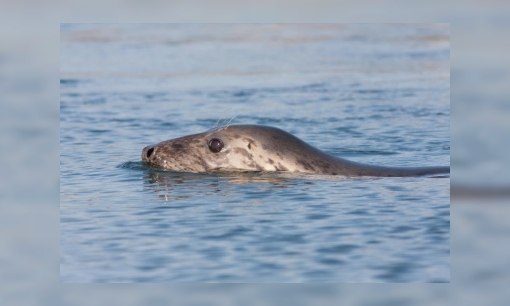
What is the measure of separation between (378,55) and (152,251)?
1662 cm

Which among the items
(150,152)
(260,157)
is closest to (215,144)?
(260,157)

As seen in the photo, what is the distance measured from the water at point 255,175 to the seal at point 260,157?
0.67 feet

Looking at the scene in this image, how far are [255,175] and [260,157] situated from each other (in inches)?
8.8

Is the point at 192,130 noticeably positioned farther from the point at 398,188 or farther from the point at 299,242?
the point at 299,242

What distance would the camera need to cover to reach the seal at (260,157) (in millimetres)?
10992

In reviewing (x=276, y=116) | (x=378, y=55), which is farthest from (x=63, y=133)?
(x=378, y=55)

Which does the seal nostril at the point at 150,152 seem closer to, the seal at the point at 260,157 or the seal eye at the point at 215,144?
the seal at the point at 260,157

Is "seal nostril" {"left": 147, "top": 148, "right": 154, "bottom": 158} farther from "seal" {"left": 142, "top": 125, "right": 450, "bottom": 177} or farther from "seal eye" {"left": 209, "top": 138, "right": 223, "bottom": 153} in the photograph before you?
"seal eye" {"left": 209, "top": 138, "right": 223, "bottom": 153}

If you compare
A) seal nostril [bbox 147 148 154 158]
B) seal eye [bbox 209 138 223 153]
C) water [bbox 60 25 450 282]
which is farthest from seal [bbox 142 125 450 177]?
seal nostril [bbox 147 148 154 158]

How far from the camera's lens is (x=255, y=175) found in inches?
433

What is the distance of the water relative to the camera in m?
7.85

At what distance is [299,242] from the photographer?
27.4 ft

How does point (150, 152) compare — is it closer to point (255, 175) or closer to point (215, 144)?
point (215, 144)

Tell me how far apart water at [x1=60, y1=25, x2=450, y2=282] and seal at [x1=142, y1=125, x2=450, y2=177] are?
0.21 metres
